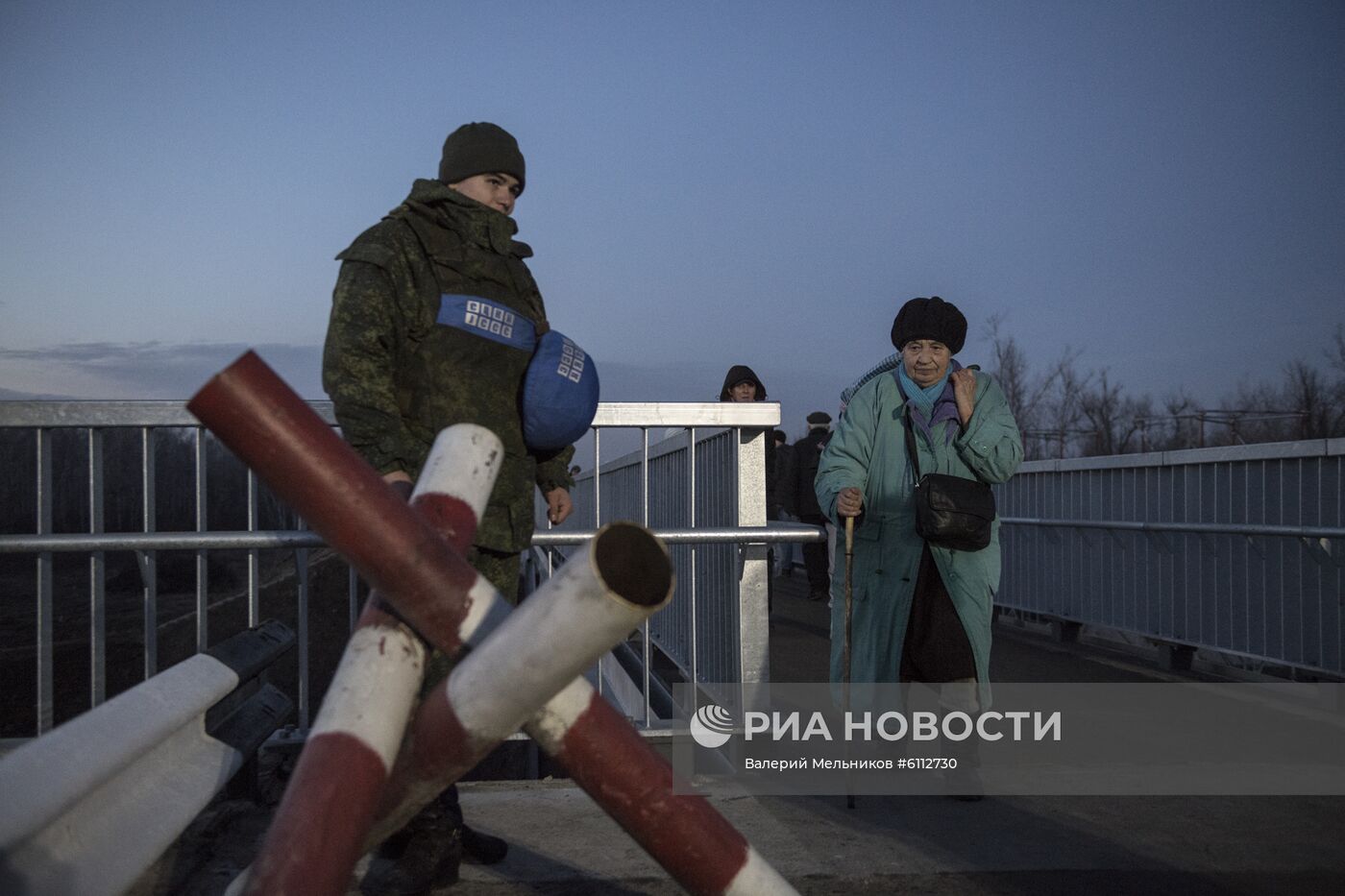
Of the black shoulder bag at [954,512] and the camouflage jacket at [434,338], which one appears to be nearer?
the camouflage jacket at [434,338]

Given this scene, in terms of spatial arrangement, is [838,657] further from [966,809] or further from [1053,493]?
[1053,493]

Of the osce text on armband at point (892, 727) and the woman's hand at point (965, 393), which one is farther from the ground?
the woman's hand at point (965, 393)

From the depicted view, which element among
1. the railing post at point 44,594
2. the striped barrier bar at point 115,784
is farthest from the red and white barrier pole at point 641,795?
the railing post at point 44,594

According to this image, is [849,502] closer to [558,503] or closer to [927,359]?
[927,359]

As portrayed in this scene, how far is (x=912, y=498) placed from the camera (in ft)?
15.1

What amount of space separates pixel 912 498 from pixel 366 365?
2.54m

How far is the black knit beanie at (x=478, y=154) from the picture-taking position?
325 cm

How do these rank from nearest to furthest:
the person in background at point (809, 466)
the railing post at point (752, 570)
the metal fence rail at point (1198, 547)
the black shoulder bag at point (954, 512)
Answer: the black shoulder bag at point (954, 512), the railing post at point (752, 570), the metal fence rail at point (1198, 547), the person in background at point (809, 466)

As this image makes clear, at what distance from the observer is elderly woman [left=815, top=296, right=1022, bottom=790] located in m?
4.45

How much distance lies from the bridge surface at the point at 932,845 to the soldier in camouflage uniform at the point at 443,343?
0.52 m

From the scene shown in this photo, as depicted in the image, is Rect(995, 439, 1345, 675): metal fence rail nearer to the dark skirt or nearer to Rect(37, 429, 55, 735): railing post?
the dark skirt

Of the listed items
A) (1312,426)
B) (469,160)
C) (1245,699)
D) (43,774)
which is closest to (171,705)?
(43,774)

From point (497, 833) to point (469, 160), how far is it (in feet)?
7.17

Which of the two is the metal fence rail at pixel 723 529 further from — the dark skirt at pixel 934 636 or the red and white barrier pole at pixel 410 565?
the red and white barrier pole at pixel 410 565
